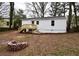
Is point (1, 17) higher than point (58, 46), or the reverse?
point (1, 17)

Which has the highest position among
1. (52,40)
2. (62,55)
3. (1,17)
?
(1,17)

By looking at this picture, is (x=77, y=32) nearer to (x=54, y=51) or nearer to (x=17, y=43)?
(x=54, y=51)

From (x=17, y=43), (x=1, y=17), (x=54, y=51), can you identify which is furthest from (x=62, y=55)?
(x=1, y=17)

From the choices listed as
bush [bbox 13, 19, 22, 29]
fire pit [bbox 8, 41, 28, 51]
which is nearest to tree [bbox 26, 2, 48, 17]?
bush [bbox 13, 19, 22, 29]

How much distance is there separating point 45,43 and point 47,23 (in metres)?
0.34

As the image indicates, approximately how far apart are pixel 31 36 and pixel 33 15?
0.36 m

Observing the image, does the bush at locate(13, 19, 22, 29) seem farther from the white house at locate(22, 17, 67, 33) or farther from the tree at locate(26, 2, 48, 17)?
the tree at locate(26, 2, 48, 17)

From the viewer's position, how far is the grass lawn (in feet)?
13.0

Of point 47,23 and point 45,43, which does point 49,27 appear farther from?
point 45,43

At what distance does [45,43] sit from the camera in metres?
4.00

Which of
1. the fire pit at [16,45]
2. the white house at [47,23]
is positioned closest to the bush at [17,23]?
the white house at [47,23]

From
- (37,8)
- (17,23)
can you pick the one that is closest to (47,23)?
(37,8)

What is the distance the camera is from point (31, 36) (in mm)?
4055

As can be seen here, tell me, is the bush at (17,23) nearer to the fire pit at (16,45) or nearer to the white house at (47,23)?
the white house at (47,23)
